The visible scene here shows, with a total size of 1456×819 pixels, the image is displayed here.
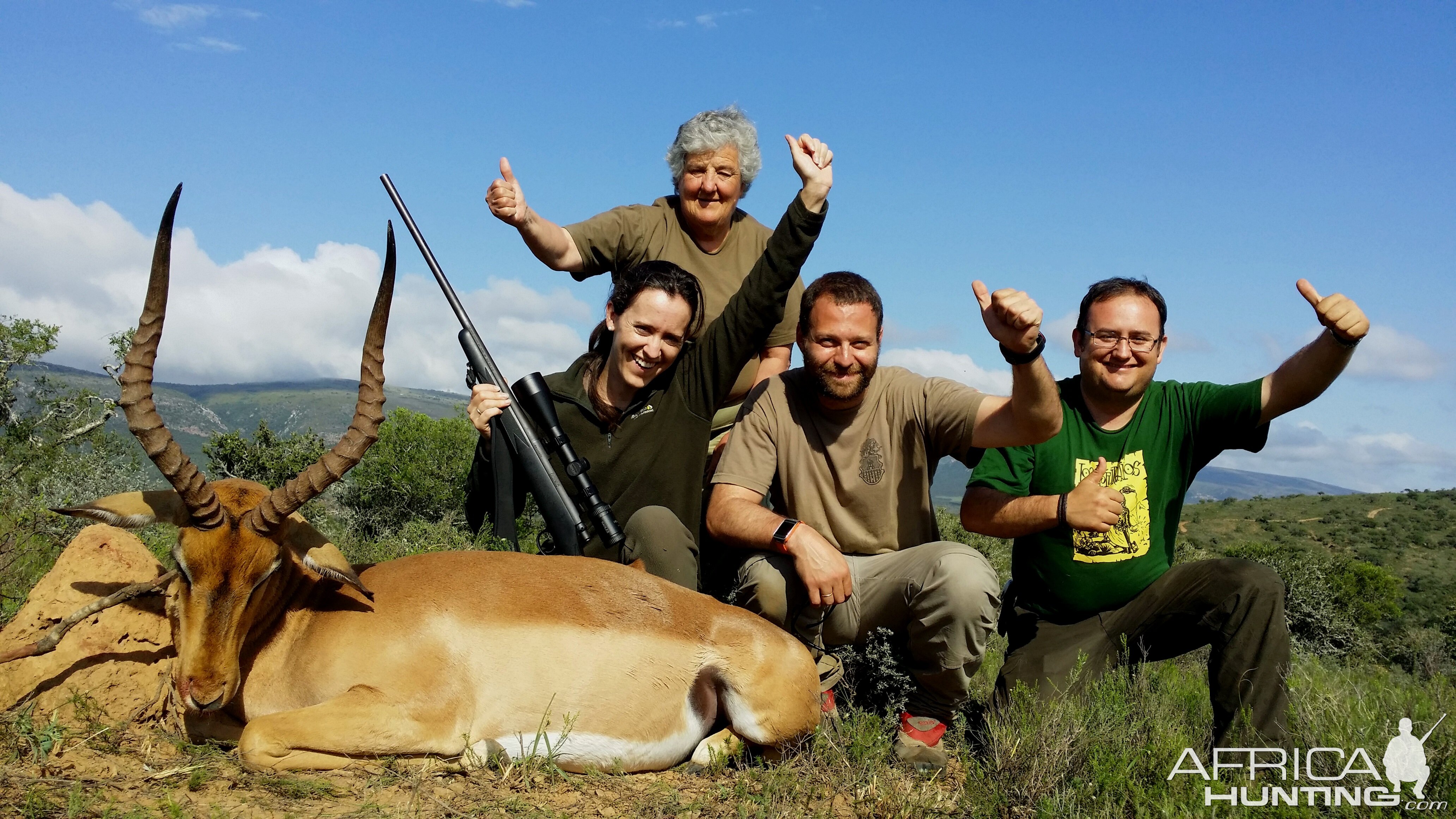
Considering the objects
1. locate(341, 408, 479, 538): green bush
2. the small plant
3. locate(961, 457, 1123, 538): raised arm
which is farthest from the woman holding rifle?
locate(341, 408, 479, 538): green bush

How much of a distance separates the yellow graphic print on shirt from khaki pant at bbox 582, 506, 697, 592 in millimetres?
2075

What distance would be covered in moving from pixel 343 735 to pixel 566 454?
1993 millimetres

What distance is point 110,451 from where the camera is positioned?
57.0 feet

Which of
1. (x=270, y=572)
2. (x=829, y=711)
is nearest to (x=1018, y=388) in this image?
(x=829, y=711)

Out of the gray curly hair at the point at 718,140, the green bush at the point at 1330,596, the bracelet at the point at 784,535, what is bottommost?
the green bush at the point at 1330,596

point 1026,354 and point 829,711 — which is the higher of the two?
point 1026,354

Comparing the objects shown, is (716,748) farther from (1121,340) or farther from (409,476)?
(409,476)

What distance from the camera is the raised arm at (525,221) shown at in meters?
6.09

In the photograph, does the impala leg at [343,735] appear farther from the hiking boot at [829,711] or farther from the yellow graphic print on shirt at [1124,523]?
the yellow graphic print on shirt at [1124,523]

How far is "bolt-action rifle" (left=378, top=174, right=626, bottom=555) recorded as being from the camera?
551 cm

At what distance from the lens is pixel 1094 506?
4.87 meters

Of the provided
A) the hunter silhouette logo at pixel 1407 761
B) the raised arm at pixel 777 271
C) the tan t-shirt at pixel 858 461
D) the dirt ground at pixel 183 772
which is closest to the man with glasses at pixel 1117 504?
the tan t-shirt at pixel 858 461

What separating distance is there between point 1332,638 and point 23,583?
15513 mm

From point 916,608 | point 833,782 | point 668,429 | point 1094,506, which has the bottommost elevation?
point 833,782
